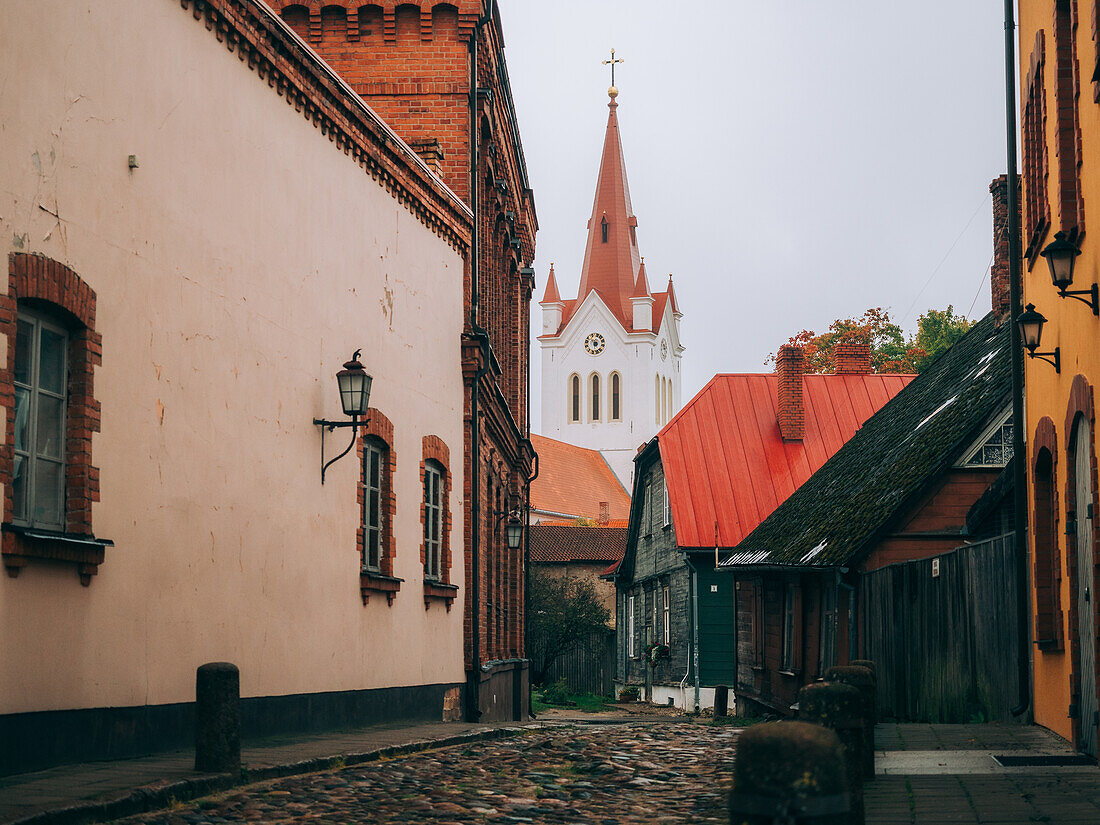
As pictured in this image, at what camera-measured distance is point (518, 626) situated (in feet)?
81.7

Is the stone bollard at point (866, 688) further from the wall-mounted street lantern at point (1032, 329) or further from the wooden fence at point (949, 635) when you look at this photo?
the wooden fence at point (949, 635)

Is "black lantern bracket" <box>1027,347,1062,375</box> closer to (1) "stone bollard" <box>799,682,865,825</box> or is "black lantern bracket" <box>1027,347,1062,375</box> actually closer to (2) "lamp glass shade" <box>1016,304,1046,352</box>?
(2) "lamp glass shade" <box>1016,304,1046,352</box>

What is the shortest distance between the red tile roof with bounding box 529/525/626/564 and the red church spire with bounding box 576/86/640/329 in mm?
41098

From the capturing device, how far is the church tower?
9562 centimetres

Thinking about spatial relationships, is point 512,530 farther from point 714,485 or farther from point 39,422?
point 39,422

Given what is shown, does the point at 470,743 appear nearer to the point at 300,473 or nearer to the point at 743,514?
the point at 300,473

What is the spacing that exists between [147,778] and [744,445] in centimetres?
2802

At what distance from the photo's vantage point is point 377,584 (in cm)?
1352

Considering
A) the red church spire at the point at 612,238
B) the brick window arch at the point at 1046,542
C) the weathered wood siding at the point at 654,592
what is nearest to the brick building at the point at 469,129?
the brick window arch at the point at 1046,542

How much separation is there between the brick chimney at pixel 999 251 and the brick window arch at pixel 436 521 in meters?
8.50

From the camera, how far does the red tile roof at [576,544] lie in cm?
5053

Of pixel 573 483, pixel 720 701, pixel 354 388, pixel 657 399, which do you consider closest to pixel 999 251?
pixel 720 701

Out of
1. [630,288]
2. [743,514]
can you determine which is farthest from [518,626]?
[630,288]

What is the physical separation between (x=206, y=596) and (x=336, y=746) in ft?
5.04
